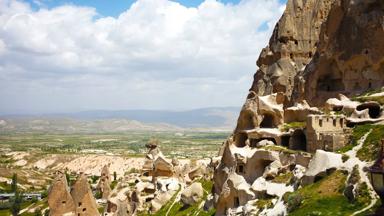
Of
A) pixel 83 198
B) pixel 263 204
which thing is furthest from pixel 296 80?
pixel 263 204

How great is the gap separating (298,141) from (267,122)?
554 cm

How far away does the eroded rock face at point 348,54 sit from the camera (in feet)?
148

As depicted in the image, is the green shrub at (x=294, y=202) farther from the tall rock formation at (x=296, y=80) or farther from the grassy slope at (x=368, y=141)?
the grassy slope at (x=368, y=141)

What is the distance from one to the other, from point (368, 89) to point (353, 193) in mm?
23898

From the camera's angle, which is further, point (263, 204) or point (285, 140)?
point (285, 140)

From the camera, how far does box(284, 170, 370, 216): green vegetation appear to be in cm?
2244

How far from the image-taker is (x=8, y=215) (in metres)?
81.2

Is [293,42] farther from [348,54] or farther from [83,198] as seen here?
[83,198]

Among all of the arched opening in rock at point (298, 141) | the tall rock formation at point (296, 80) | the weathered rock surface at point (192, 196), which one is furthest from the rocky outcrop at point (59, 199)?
the arched opening in rock at point (298, 141)

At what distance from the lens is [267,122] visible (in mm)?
40438

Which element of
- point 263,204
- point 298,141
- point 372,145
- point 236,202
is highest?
point 372,145

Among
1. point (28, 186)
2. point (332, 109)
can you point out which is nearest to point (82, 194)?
point (332, 109)

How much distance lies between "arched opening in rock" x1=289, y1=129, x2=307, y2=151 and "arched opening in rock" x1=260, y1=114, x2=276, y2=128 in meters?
4.24

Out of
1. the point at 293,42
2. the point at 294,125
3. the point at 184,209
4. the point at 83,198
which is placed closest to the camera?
the point at 294,125
